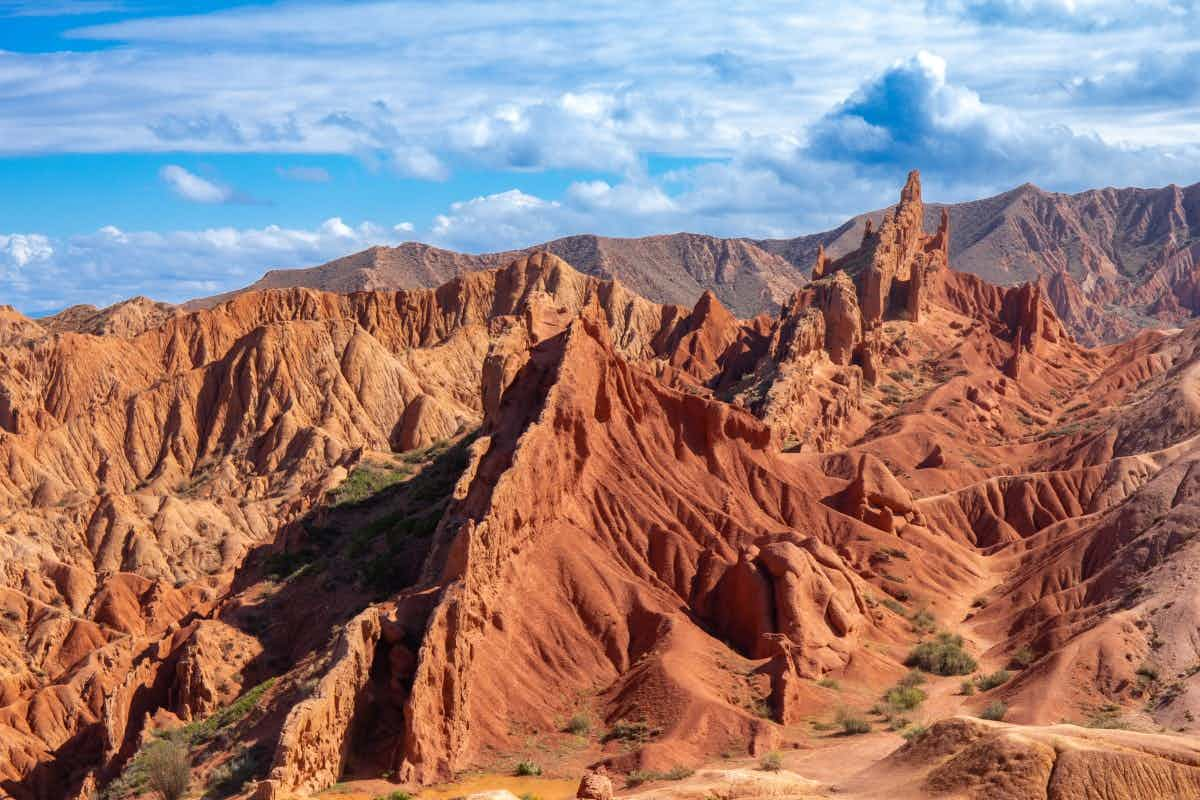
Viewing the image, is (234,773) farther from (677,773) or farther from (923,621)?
(923,621)

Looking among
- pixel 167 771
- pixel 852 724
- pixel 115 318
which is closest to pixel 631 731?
pixel 852 724

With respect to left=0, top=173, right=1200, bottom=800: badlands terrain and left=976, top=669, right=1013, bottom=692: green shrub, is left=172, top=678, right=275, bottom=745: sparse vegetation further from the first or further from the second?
left=976, top=669, right=1013, bottom=692: green shrub

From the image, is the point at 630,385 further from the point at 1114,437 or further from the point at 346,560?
the point at 1114,437

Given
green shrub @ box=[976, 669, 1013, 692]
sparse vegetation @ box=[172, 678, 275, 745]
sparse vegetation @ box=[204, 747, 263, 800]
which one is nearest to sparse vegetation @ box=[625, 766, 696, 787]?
sparse vegetation @ box=[204, 747, 263, 800]

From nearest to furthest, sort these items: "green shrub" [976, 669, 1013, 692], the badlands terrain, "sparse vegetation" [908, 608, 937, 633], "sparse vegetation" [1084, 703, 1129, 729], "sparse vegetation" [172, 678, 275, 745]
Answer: the badlands terrain → "sparse vegetation" [172, 678, 275, 745] → "sparse vegetation" [1084, 703, 1129, 729] → "green shrub" [976, 669, 1013, 692] → "sparse vegetation" [908, 608, 937, 633]

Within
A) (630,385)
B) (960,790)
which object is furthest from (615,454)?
(960,790)

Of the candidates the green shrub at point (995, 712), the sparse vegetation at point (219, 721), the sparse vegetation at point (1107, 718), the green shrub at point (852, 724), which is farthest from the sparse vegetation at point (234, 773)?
the sparse vegetation at point (1107, 718)
